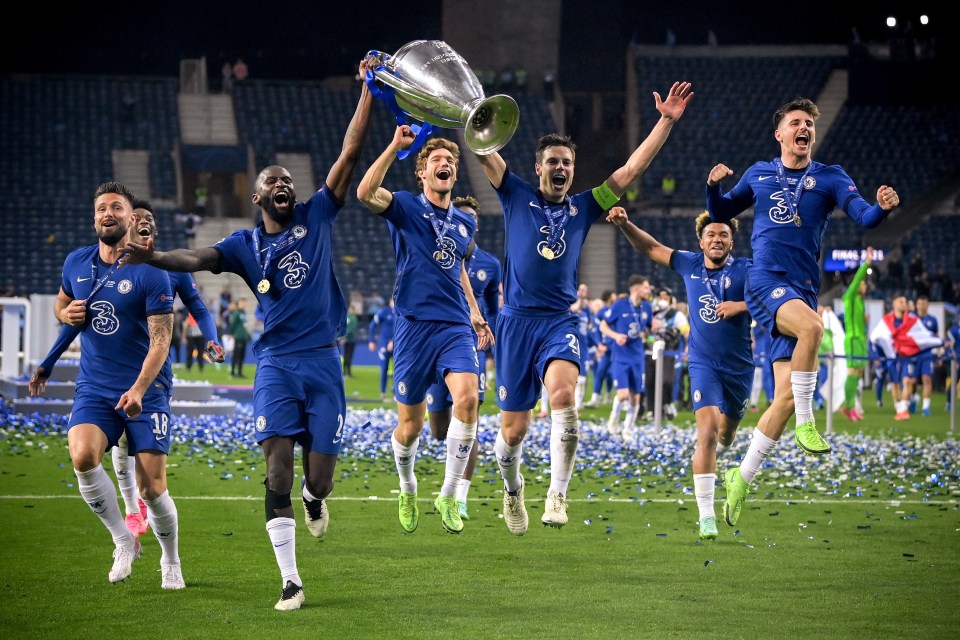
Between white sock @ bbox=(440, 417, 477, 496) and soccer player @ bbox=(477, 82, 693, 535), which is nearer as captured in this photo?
soccer player @ bbox=(477, 82, 693, 535)

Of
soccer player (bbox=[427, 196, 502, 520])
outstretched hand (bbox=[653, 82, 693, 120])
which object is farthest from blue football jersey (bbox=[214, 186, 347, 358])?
outstretched hand (bbox=[653, 82, 693, 120])

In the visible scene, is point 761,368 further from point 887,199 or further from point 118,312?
point 118,312

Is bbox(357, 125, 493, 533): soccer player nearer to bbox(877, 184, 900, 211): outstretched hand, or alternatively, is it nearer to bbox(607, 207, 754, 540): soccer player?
bbox(607, 207, 754, 540): soccer player

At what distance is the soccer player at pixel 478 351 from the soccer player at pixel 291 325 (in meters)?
2.09

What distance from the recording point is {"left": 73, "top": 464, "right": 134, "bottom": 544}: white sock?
22.9 feet

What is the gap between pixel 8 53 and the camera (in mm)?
45250

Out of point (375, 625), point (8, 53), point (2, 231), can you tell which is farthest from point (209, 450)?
point (8, 53)

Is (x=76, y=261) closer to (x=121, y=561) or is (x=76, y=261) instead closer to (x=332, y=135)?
(x=121, y=561)

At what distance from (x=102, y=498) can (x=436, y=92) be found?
9.50 ft

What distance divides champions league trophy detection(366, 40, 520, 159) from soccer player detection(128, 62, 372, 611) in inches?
6.2

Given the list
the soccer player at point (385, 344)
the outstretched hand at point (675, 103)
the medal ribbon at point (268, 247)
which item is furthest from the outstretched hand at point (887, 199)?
the soccer player at point (385, 344)

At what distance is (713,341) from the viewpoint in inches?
352

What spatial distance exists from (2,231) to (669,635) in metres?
36.7

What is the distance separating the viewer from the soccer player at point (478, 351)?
9.21 meters
